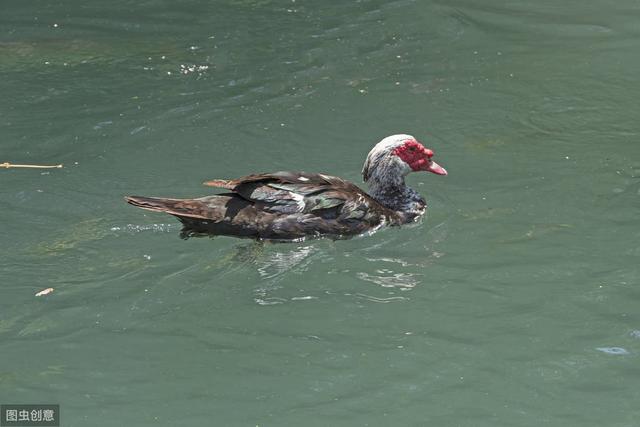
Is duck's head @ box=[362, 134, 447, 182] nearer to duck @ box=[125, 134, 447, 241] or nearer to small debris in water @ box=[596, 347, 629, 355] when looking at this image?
duck @ box=[125, 134, 447, 241]

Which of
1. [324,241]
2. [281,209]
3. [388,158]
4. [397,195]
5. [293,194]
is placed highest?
[388,158]

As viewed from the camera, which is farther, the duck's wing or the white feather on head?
the white feather on head

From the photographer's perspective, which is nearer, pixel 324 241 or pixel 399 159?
pixel 324 241

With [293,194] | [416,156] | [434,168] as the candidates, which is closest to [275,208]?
[293,194]

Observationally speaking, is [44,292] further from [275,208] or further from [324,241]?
[324,241]

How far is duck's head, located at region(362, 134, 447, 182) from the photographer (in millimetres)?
9648

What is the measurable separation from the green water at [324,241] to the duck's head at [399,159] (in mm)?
352

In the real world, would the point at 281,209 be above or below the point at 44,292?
above

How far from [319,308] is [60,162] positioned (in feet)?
13.0

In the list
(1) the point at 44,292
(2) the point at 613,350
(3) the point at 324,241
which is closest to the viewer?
(2) the point at 613,350

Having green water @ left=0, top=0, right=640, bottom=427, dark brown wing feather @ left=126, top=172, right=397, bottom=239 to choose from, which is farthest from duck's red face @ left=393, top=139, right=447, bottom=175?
dark brown wing feather @ left=126, top=172, right=397, bottom=239

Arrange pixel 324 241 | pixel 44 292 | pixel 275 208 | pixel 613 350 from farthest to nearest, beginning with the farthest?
pixel 324 241 < pixel 275 208 < pixel 44 292 < pixel 613 350

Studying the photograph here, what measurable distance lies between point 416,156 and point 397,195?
39 cm

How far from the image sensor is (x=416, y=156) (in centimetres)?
966
